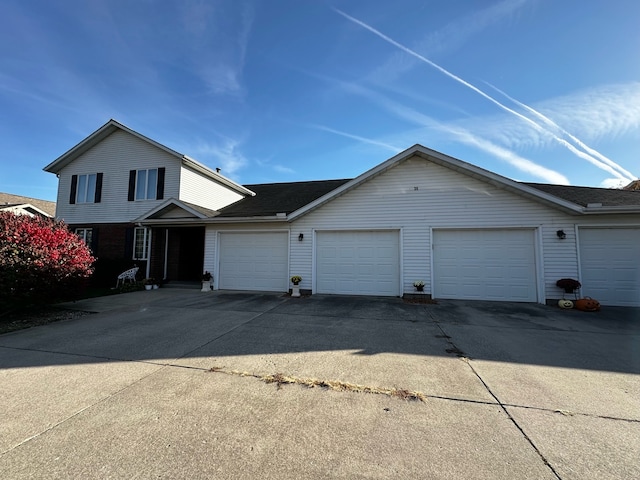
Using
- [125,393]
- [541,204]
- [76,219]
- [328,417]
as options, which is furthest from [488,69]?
[76,219]

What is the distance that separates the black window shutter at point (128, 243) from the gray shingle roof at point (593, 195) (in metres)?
16.8

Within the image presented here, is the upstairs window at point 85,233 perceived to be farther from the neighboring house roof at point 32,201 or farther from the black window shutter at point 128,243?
the neighboring house roof at point 32,201

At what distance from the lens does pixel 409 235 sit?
9.61 m

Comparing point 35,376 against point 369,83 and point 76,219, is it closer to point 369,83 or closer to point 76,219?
point 369,83

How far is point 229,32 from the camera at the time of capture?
342 inches

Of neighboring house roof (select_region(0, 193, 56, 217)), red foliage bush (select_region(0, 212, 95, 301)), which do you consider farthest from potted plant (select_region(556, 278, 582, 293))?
neighboring house roof (select_region(0, 193, 56, 217))

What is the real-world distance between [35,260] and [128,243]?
721cm

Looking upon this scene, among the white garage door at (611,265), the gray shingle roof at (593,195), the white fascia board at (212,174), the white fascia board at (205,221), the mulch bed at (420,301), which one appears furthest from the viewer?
the white fascia board at (212,174)

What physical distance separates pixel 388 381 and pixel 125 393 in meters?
3.07

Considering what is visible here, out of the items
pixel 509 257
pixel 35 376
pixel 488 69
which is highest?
pixel 488 69

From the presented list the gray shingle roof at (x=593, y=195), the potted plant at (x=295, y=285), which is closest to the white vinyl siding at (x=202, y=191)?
the potted plant at (x=295, y=285)

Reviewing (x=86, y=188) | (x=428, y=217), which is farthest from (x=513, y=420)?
(x=86, y=188)

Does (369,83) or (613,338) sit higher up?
(369,83)

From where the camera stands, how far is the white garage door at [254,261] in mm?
10836
